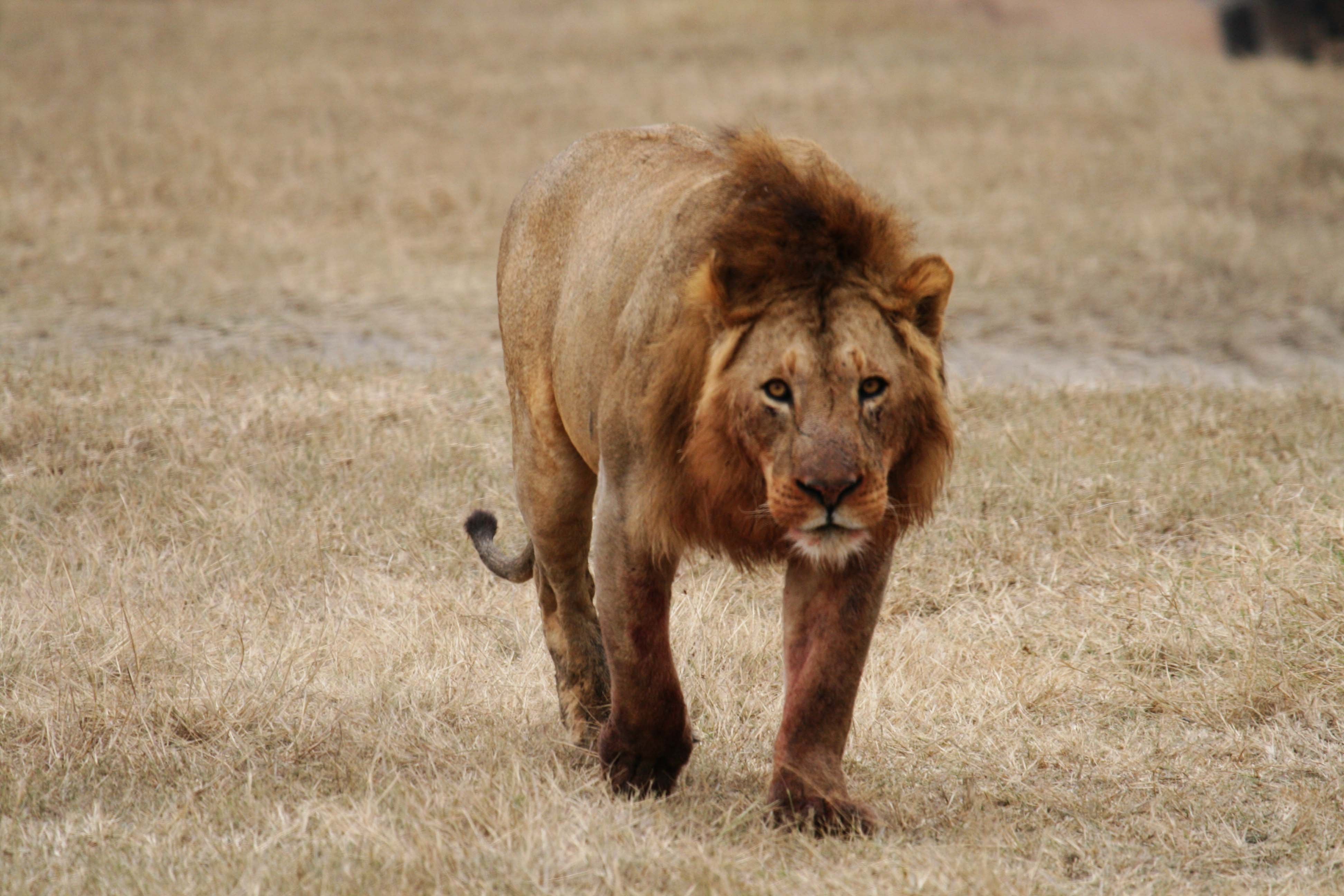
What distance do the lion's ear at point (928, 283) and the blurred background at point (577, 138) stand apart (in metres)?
5.03

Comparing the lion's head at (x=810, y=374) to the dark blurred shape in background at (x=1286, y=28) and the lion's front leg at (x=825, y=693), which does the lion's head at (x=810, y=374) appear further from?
the dark blurred shape in background at (x=1286, y=28)

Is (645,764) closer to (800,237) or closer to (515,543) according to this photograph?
(800,237)

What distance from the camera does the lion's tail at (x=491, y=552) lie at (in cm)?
455

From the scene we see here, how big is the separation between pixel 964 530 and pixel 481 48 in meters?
12.9

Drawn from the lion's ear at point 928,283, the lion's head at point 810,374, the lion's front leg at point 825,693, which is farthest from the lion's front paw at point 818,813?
the lion's ear at point 928,283

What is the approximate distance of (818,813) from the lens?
3.29m

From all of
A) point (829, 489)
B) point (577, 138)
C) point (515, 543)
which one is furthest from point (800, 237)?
point (577, 138)

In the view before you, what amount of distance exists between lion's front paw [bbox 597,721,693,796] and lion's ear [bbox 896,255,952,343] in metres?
1.10

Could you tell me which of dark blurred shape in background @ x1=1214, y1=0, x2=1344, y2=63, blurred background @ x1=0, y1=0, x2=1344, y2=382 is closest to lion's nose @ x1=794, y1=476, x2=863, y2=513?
blurred background @ x1=0, y1=0, x2=1344, y2=382

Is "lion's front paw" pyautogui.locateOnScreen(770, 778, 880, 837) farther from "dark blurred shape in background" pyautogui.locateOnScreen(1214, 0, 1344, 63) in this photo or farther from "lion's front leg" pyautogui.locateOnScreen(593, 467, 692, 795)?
"dark blurred shape in background" pyautogui.locateOnScreen(1214, 0, 1344, 63)

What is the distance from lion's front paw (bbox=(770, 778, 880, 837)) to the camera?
328 centimetres

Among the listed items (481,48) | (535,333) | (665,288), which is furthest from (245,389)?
(481,48)

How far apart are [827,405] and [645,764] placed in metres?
1.05

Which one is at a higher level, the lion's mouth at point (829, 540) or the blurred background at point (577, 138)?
the lion's mouth at point (829, 540)
